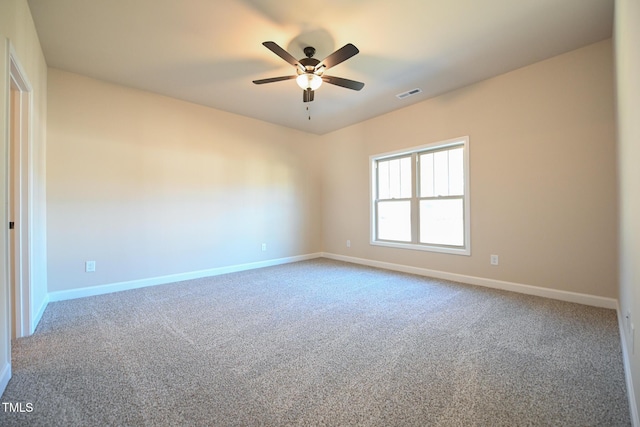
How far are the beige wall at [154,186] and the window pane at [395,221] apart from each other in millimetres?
1786

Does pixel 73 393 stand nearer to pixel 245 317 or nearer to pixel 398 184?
pixel 245 317

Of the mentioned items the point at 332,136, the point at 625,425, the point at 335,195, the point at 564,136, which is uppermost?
the point at 332,136

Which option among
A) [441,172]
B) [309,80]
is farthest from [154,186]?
[441,172]

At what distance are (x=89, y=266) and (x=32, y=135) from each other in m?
1.68

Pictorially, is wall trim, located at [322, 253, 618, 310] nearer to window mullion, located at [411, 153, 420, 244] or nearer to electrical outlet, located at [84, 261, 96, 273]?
window mullion, located at [411, 153, 420, 244]

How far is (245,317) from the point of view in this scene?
266 cm

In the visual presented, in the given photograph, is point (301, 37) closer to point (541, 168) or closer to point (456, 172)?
point (456, 172)

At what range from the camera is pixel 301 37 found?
264 centimetres

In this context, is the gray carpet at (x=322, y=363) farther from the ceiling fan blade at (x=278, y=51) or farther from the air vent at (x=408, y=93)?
the air vent at (x=408, y=93)

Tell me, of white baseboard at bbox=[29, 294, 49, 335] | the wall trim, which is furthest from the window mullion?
white baseboard at bbox=[29, 294, 49, 335]

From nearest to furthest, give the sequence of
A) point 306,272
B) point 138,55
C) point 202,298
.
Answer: point 138,55, point 202,298, point 306,272

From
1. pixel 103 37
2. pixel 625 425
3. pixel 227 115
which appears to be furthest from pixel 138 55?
pixel 625 425

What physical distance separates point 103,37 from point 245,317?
9.96 ft

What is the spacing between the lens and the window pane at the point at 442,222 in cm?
397
